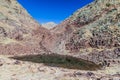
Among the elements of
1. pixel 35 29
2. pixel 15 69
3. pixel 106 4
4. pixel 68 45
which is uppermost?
→ pixel 106 4

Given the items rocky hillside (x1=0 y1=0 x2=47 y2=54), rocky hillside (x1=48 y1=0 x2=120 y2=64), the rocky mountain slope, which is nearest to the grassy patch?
the rocky mountain slope

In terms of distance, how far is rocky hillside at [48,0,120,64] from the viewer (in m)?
83.6

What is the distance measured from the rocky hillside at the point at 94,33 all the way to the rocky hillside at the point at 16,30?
9215 millimetres

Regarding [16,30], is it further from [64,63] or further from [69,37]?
[64,63]

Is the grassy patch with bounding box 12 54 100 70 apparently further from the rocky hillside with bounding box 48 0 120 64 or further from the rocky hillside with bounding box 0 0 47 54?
the rocky hillside with bounding box 0 0 47 54

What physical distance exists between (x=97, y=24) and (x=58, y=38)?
53.9ft

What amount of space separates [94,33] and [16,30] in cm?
2772

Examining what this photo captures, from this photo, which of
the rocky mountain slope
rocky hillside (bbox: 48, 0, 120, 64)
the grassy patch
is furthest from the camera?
rocky hillside (bbox: 48, 0, 120, 64)

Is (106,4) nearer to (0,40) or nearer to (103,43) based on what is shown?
(103,43)

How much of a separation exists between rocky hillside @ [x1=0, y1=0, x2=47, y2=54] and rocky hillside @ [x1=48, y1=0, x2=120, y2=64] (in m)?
9.21

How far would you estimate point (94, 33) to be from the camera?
314 ft

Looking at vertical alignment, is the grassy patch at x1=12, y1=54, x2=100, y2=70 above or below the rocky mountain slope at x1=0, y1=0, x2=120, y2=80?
below

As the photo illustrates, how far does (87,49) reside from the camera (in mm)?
89688

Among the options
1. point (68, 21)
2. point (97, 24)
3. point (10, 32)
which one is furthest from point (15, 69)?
point (68, 21)
